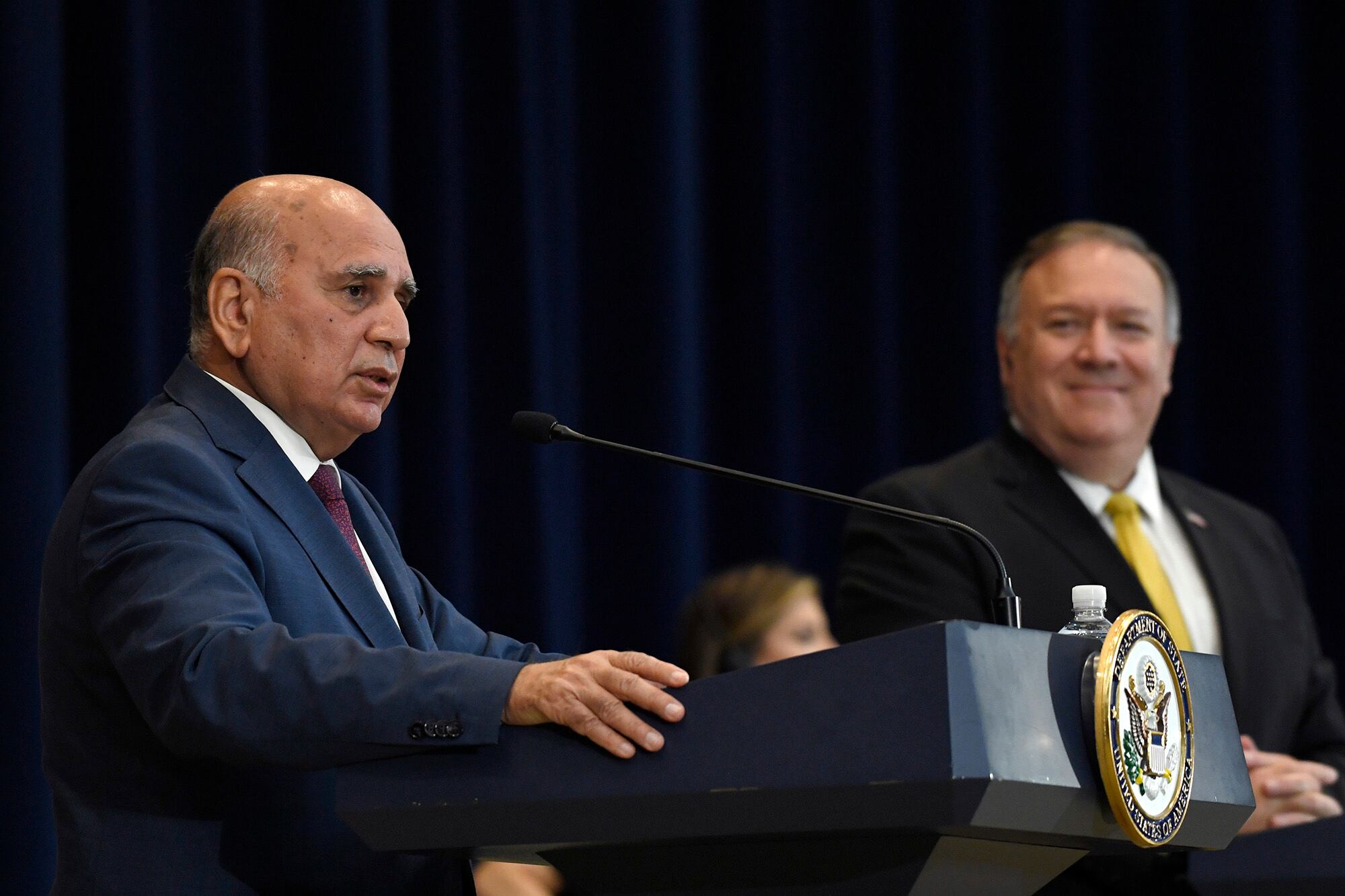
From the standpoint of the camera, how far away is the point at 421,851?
1.39 m

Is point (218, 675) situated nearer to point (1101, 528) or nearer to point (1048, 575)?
point (1048, 575)

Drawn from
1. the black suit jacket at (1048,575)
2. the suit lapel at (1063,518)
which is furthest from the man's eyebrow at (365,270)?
the suit lapel at (1063,518)

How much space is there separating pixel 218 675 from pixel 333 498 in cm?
44

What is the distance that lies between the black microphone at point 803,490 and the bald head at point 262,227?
0.27 meters

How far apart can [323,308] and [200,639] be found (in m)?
0.45

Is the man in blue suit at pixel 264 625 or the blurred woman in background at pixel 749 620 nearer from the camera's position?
the man in blue suit at pixel 264 625

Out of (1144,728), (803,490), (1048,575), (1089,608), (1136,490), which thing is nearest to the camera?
(1144,728)

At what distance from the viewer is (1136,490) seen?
9.56ft

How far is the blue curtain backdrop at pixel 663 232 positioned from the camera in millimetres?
2953

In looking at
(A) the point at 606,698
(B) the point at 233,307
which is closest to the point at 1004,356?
(B) the point at 233,307

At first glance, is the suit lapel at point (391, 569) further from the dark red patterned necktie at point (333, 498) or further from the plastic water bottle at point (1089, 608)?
the plastic water bottle at point (1089, 608)

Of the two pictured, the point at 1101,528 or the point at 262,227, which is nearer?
the point at 262,227

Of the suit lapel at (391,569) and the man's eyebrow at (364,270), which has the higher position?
the man's eyebrow at (364,270)

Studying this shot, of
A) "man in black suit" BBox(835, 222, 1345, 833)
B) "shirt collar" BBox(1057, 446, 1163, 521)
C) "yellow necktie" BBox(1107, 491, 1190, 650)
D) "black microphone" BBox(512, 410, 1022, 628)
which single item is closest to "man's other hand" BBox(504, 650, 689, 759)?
"black microphone" BBox(512, 410, 1022, 628)
